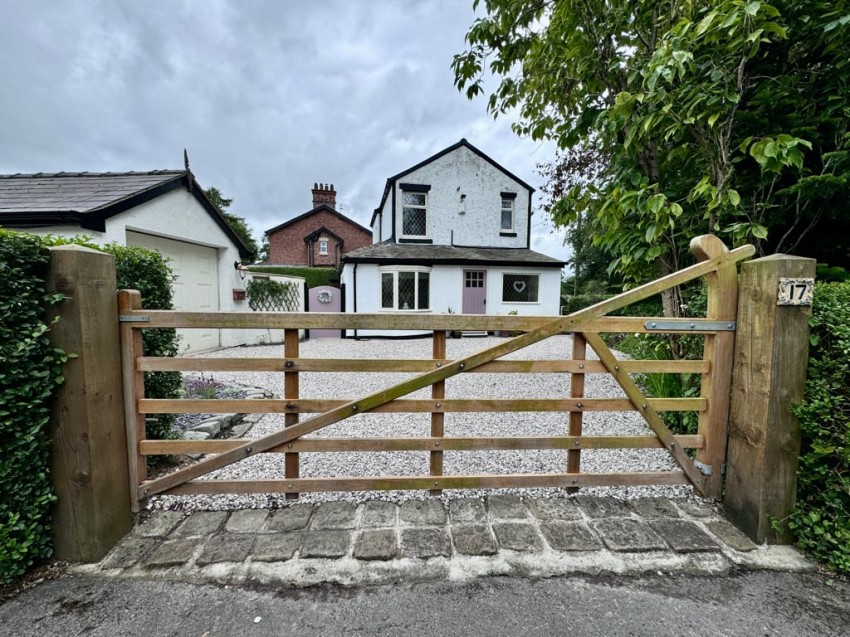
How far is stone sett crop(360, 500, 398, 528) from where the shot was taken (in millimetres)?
1984

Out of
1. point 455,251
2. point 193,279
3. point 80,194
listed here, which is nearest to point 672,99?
point 80,194

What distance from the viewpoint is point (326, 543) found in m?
1.82

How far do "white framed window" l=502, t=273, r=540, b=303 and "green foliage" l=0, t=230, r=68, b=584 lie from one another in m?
11.9

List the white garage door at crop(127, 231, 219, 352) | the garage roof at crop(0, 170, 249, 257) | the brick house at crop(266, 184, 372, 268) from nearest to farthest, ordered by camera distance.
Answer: the garage roof at crop(0, 170, 249, 257)
the white garage door at crop(127, 231, 219, 352)
the brick house at crop(266, 184, 372, 268)

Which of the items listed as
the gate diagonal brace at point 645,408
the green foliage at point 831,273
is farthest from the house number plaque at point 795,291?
the green foliage at point 831,273

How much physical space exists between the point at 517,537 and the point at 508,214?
13554mm

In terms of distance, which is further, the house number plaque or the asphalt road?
the house number plaque

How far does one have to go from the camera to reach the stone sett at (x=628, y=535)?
1810mm

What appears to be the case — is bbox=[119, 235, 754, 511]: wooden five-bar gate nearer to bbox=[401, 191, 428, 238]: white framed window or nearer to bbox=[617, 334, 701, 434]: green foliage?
bbox=[617, 334, 701, 434]: green foliage

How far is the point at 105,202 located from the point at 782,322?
793cm

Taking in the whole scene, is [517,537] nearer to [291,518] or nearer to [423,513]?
[423,513]

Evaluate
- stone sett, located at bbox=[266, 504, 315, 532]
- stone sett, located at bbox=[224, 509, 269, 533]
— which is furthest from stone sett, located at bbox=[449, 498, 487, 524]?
stone sett, located at bbox=[224, 509, 269, 533]

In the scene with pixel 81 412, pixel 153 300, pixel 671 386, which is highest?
pixel 153 300

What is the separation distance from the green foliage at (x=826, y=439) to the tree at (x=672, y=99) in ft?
3.22
